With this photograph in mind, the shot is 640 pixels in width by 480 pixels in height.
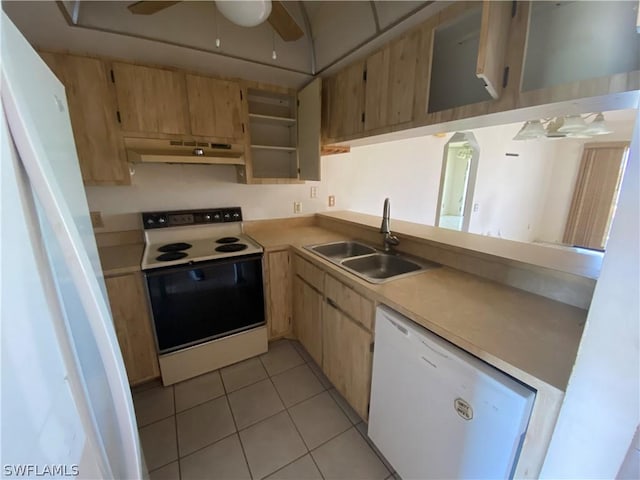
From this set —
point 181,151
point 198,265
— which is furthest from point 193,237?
point 181,151

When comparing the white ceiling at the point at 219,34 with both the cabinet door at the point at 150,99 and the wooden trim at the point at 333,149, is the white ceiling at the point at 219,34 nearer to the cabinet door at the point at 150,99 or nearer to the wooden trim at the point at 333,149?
the cabinet door at the point at 150,99

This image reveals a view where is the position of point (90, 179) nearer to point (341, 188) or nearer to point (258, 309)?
point (258, 309)

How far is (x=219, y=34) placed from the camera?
70.7 inches

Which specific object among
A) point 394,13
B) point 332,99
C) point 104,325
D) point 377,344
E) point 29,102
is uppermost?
A: point 394,13

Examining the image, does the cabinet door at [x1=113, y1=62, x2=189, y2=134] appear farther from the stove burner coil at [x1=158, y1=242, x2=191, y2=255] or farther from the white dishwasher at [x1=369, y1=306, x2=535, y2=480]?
the white dishwasher at [x1=369, y1=306, x2=535, y2=480]

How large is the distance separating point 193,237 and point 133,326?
0.81m

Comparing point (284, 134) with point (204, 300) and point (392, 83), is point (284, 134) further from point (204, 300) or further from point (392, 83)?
point (204, 300)

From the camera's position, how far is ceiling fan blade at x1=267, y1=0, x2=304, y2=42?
130cm

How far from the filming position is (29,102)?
498 millimetres

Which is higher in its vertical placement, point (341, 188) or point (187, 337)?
point (341, 188)

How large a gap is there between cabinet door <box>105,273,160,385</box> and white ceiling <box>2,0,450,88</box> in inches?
55.7

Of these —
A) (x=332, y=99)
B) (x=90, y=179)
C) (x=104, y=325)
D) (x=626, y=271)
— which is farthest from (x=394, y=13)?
(x=90, y=179)

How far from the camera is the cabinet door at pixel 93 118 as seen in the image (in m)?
1.58

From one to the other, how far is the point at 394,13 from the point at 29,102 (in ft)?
5.69
